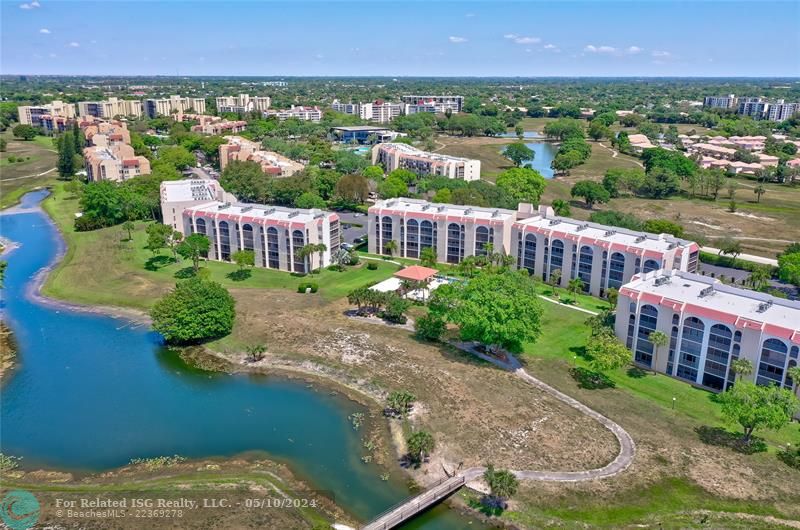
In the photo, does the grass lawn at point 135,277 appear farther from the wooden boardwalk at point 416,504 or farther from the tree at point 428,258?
Answer: the wooden boardwalk at point 416,504

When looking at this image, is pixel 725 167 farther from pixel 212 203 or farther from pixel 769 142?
pixel 212 203

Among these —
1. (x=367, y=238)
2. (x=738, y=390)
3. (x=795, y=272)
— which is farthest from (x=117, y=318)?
(x=795, y=272)

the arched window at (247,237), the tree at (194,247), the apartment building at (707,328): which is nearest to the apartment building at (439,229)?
the arched window at (247,237)

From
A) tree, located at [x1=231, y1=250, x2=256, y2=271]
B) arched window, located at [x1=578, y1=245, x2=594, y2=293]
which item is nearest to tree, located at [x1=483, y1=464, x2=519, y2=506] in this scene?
arched window, located at [x1=578, y1=245, x2=594, y2=293]

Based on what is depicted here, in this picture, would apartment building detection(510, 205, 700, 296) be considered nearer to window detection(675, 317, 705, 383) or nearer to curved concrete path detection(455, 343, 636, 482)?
window detection(675, 317, 705, 383)

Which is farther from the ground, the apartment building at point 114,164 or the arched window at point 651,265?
the apartment building at point 114,164

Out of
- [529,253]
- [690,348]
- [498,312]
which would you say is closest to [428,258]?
[529,253]
